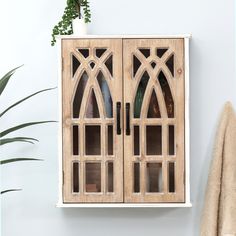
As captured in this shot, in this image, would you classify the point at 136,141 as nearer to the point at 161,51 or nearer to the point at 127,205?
the point at 127,205

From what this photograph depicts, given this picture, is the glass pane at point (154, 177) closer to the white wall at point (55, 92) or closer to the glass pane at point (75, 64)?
the white wall at point (55, 92)

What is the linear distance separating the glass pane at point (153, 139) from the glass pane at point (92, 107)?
212 mm

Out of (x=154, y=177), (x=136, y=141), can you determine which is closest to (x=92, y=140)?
(x=136, y=141)

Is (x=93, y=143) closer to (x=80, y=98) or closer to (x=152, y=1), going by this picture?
(x=80, y=98)

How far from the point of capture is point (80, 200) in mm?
2057

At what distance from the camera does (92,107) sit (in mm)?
2074

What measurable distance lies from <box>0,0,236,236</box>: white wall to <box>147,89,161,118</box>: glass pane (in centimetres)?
27

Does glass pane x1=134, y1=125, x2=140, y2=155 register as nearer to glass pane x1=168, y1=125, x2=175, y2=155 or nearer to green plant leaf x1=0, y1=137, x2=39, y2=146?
glass pane x1=168, y1=125, x2=175, y2=155

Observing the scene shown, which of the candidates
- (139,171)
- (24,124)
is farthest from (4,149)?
(139,171)

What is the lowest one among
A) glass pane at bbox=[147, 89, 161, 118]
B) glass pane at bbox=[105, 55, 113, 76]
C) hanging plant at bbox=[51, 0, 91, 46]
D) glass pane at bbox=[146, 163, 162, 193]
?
glass pane at bbox=[146, 163, 162, 193]

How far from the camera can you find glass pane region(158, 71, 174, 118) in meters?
2.08

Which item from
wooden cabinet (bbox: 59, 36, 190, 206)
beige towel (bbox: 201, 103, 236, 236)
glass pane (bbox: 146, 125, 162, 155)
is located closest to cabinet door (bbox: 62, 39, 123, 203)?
wooden cabinet (bbox: 59, 36, 190, 206)

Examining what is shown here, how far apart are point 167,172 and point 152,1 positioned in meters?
0.74

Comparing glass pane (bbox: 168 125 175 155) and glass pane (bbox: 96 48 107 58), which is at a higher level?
glass pane (bbox: 96 48 107 58)
